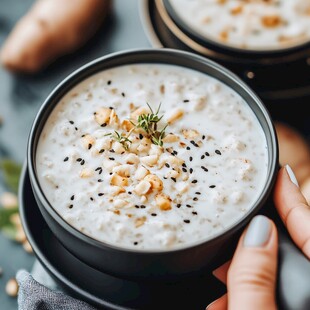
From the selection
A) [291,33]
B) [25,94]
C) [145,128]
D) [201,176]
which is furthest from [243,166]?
[25,94]

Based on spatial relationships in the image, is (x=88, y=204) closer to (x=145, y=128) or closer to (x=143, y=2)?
(x=145, y=128)

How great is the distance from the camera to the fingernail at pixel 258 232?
1.22 metres

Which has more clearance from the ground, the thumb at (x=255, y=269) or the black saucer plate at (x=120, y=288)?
the thumb at (x=255, y=269)

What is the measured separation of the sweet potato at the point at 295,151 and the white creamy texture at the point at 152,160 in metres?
0.55

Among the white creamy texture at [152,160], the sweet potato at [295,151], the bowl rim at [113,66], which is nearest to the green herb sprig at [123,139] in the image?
the white creamy texture at [152,160]

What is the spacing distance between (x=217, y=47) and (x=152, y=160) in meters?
0.60

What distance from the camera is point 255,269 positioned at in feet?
3.95

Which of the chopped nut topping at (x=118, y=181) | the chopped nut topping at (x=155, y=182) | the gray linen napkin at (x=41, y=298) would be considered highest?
the chopped nut topping at (x=118, y=181)

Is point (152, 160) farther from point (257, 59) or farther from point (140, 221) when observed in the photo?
point (257, 59)

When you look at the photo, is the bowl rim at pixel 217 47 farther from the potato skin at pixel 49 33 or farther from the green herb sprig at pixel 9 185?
the green herb sprig at pixel 9 185

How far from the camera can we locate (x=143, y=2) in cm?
200

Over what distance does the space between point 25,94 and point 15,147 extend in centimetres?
20

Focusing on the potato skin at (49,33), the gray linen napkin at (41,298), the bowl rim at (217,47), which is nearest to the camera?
the gray linen napkin at (41,298)

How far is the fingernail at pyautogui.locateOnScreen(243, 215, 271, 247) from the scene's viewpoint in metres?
1.22
